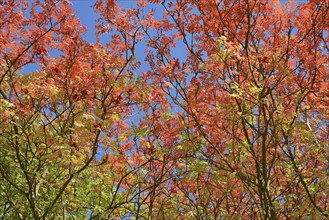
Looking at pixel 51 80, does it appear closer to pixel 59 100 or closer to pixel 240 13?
pixel 59 100

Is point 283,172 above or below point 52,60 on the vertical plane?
below

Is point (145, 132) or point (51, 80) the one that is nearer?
point (51, 80)

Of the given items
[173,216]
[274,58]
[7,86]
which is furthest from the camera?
[173,216]

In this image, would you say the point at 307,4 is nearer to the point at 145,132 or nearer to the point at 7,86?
the point at 145,132

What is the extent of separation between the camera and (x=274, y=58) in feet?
22.4

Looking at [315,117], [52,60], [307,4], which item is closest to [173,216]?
[315,117]

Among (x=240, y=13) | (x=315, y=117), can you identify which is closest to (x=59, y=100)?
(x=240, y=13)

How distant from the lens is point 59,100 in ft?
26.3

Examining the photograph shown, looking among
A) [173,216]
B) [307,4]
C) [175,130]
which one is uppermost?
[307,4]

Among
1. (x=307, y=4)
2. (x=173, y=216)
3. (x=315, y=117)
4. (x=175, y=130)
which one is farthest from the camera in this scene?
(x=173, y=216)

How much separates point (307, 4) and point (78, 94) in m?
4.54

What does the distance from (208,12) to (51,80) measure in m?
3.29

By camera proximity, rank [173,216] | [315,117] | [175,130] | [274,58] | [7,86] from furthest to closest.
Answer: [173,216] < [315,117] < [175,130] < [7,86] < [274,58]

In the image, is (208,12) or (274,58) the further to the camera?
(208,12)
